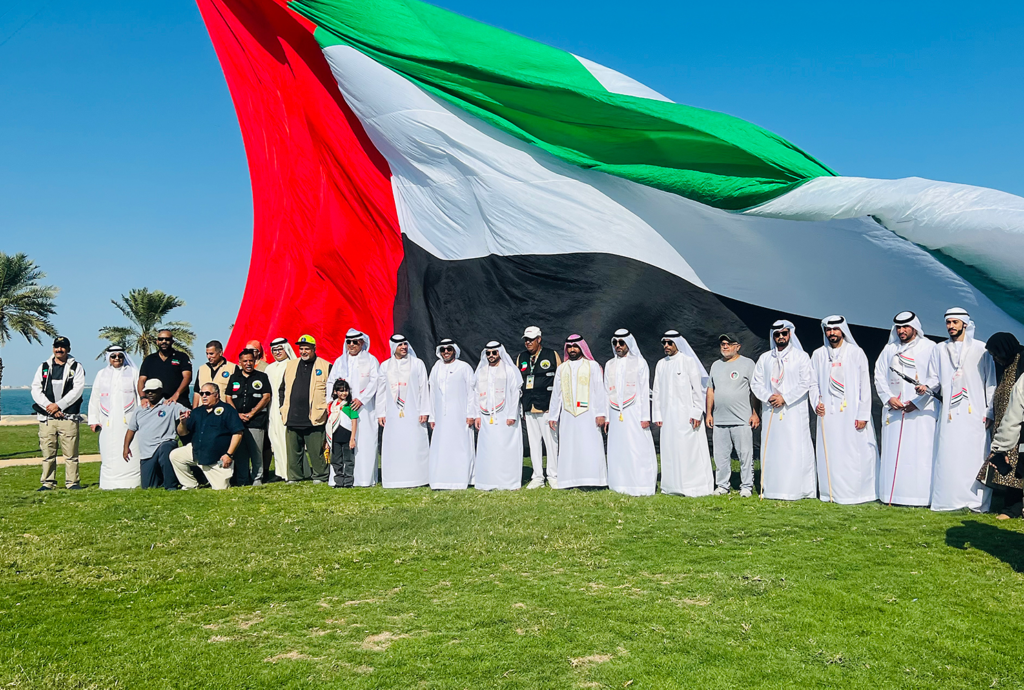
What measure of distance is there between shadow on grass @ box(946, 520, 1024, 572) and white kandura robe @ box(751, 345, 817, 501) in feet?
4.83

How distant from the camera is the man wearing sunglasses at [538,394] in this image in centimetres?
825

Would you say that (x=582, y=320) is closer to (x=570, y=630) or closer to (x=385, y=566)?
(x=385, y=566)

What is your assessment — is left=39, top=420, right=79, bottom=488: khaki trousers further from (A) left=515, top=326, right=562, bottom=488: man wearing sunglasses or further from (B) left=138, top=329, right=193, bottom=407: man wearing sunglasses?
(A) left=515, top=326, right=562, bottom=488: man wearing sunglasses

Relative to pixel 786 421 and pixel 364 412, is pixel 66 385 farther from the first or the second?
pixel 786 421

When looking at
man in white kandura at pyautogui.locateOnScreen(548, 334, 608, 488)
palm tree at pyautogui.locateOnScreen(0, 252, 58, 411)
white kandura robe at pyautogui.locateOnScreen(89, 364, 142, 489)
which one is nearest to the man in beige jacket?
white kandura robe at pyautogui.locateOnScreen(89, 364, 142, 489)

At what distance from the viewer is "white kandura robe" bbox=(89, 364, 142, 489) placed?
846 cm

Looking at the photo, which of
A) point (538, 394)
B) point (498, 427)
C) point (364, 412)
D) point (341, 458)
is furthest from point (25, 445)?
point (538, 394)

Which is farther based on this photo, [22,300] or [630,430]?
[22,300]

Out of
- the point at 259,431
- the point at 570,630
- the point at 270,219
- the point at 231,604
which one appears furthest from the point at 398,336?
the point at 570,630

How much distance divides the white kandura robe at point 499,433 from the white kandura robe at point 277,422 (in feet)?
8.25

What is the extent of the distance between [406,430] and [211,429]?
6.93ft

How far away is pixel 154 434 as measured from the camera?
328 inches

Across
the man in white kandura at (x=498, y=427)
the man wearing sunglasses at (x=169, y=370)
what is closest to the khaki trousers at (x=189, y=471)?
the man wearing sunglasses at (x=169, y=370)

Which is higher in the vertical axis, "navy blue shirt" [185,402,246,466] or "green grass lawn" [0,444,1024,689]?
"navy blue shirt" [185,402,246,466]
